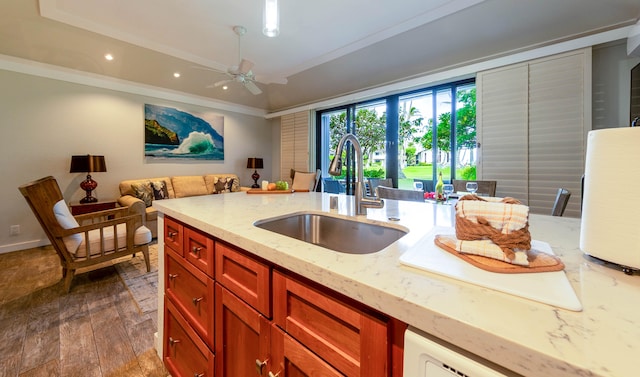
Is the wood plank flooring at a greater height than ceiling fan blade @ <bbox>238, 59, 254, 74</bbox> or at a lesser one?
lesser

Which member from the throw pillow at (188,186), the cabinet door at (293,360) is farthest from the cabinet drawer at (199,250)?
the throw pillow at (188,186)

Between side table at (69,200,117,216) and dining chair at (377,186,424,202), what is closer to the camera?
dining chair at (377,186,424,202)

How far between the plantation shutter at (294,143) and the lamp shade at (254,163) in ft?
1.86

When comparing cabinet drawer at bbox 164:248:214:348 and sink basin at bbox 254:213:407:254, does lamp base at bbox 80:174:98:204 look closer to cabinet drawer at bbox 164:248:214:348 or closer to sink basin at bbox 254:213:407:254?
cabinet drawer at bbox 164:248:214:348

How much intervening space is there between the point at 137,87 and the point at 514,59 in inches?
219

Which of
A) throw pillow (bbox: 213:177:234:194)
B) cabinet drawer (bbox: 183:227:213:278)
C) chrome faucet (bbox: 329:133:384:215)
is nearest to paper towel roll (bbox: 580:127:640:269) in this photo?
chrome faucet (bbox: 329:133:384:215)

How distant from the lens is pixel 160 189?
4.39 m

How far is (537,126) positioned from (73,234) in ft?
16.1

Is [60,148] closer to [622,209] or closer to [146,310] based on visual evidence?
[146,310]

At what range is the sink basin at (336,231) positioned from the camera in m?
1.08

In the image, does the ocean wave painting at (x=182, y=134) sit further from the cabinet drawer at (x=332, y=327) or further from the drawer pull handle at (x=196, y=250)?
the cabinet drawer at (x=332, y=327)

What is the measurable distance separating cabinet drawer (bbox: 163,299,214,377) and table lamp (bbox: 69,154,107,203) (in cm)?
338

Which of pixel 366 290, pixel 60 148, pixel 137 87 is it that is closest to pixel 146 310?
pixel 366 290

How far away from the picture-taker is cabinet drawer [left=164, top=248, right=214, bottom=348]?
1.07 meters
